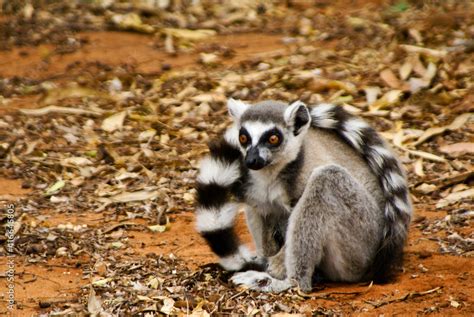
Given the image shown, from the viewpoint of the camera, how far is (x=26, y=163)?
29.9 ft

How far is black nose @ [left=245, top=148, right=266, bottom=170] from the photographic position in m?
5.92

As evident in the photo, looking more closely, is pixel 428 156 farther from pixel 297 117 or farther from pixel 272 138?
pixel 272 138

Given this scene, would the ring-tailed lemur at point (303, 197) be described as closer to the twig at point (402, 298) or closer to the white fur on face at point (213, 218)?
the white fur on face at point (213, 218)

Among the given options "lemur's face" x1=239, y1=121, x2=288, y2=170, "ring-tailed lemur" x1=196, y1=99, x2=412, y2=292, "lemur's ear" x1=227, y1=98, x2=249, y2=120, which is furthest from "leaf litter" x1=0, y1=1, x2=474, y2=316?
"lemur's ear" x1=227, y1=98, x2=249, y2=120

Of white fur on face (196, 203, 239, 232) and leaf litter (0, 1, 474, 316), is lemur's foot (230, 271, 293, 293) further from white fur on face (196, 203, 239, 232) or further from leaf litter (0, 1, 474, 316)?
white fur on face (196, 203, 239, 232)

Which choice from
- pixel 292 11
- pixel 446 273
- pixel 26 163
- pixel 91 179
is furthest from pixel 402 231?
pixel 292 11

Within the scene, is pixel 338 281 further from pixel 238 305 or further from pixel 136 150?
pixel 136 150

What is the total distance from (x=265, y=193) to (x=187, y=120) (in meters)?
4.26

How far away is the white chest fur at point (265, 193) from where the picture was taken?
612cm

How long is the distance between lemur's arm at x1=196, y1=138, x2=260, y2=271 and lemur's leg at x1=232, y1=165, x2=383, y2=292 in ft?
0.92

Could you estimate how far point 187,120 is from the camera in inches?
404

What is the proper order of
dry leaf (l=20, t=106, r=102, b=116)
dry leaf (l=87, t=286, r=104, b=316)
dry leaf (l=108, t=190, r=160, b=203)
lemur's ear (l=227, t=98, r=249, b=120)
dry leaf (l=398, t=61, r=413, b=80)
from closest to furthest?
1. dry leaf (l=87, t=286, r=104, b=316)
2. lemur's ear (l=227, t=98, r=249, b=120)
3. dry leaf (l=108, t=190, r=160, b=203)
4. dry leaf (l=20, t=106, r=102, b=116)
5. dry leaf (l=398, t=61, r=413, b=80)

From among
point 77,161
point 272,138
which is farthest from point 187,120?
point 272,138

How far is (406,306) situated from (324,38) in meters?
8.25
